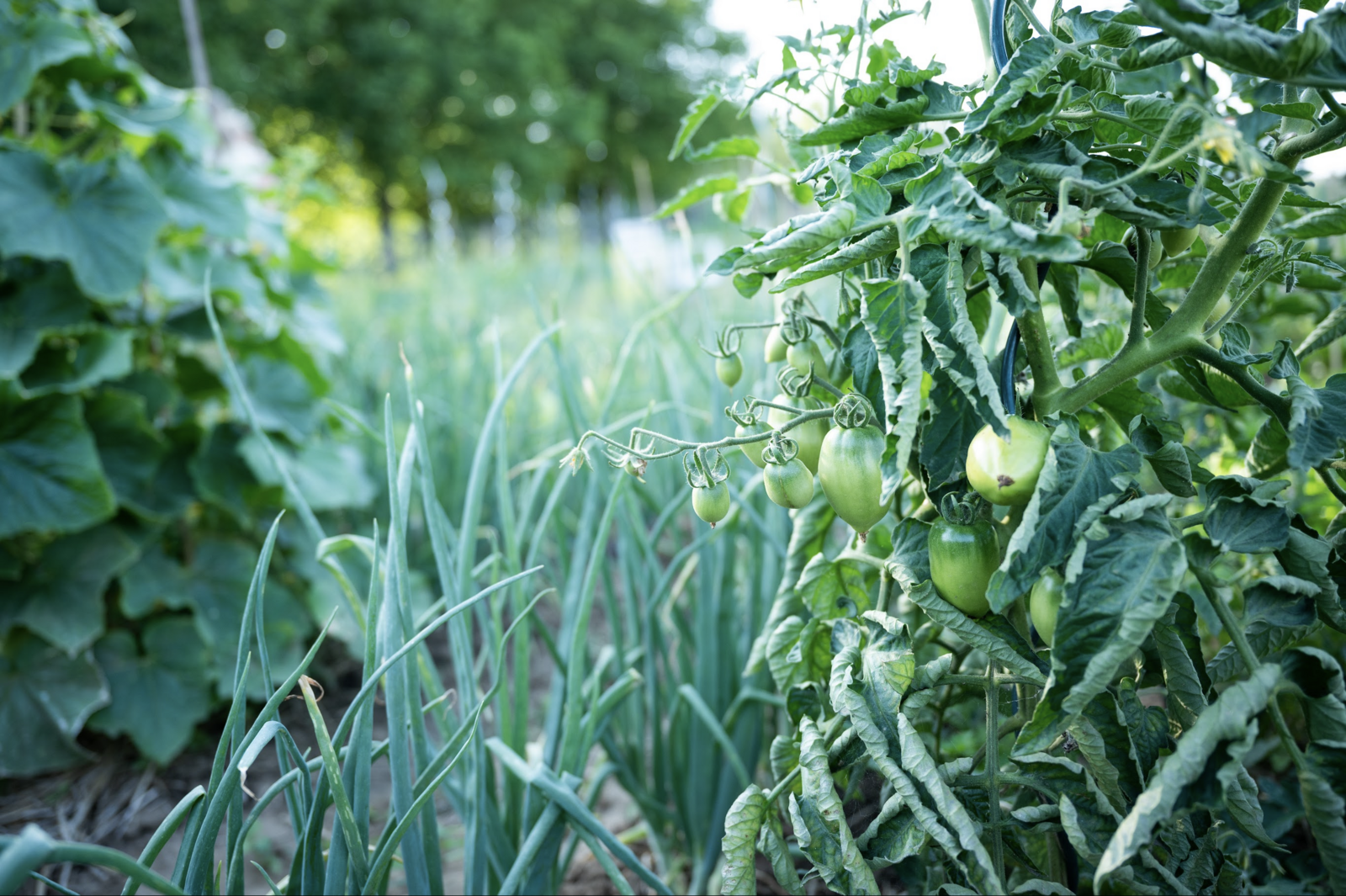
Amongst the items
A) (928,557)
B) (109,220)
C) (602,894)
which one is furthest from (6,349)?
(928,557)

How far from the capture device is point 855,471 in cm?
61

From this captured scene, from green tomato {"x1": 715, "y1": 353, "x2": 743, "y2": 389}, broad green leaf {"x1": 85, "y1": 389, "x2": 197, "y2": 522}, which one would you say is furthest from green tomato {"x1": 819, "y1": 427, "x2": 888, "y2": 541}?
broad green leaf {"x1": 85, "y1": 389, "x2": 197, "y2": 522}

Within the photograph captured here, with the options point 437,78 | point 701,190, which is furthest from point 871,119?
point 437,78

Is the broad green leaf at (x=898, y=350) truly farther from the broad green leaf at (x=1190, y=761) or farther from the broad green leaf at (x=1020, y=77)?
the broad green leaf at (x=1190, y=761)

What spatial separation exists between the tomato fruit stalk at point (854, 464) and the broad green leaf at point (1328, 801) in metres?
0.35

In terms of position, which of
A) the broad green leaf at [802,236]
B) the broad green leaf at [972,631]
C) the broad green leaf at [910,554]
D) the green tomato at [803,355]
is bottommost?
the broad green leaf at [972,631]

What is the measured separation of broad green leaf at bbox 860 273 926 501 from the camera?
0.54 m

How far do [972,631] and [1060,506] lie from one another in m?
0.13

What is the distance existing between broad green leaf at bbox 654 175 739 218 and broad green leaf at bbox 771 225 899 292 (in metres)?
0.23

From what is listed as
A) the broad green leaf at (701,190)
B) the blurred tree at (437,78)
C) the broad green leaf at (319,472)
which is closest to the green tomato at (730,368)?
the broad green leaf at (701,190)

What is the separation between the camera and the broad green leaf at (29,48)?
137cm

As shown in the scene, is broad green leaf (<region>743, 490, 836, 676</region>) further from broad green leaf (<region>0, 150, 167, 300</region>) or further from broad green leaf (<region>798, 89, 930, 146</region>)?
broad green leaf (<region>0, 150, 167, 300</region>)

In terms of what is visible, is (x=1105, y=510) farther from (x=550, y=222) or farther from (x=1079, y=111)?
(x=550, y=222)

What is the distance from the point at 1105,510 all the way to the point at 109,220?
1683 mm
